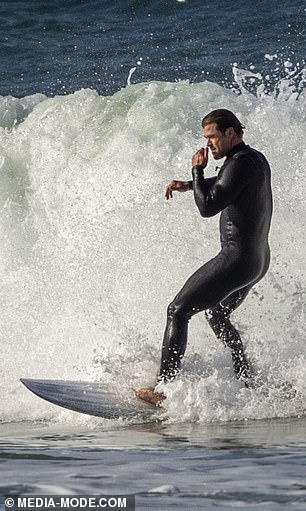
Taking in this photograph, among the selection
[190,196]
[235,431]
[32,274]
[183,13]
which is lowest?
[235,431]

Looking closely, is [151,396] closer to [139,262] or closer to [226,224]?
[226,224]

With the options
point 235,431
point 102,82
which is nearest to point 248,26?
point 102,82

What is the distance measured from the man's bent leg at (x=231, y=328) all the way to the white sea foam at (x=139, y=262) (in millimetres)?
103

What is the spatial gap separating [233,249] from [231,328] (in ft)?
1.90

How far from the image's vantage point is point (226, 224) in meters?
7.20

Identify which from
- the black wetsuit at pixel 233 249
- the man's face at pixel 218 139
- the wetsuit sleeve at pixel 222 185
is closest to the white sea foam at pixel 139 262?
the black wetsuit at pixel 233 249

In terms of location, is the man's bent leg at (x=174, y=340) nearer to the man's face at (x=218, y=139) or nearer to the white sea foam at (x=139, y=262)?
the white sea foam at (x=139, y=262)

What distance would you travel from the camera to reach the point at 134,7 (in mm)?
19797

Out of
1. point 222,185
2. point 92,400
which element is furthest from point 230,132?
point 92,400

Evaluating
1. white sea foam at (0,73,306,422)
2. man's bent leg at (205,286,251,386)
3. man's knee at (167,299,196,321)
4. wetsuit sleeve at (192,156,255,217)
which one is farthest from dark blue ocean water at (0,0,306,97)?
man's knee at (167,299,196,321)

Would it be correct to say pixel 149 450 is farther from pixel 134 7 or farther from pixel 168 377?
pixel 134 7

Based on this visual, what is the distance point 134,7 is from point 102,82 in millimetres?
3537

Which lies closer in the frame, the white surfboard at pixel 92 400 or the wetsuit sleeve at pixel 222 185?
the wetsuit sleeve at pixel 222 185

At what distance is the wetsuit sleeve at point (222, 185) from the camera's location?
271 inches
